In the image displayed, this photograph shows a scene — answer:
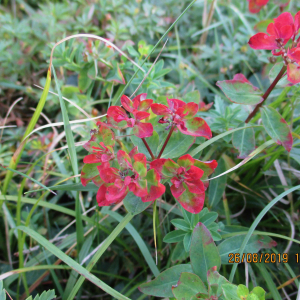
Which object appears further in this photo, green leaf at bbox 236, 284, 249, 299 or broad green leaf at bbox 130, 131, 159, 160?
broad green leaf at bbox 130, 131, 159, 160

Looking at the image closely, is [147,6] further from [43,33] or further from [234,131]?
[234,131]

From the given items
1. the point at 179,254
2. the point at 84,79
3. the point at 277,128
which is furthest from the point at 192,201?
the point at 84,79

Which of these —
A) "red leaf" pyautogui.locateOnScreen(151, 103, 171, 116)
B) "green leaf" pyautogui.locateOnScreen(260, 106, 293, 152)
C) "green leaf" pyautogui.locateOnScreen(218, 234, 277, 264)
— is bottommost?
"green leaf" pyautogui.locateOnScreen(218, 234, 277, 264)

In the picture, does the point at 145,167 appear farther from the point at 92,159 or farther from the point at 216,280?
the point at 216,280

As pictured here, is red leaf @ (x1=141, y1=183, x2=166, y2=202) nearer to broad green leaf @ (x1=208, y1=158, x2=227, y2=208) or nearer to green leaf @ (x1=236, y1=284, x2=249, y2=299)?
green leaf @ (x1=236, y1=284, x2=249, y2=299)

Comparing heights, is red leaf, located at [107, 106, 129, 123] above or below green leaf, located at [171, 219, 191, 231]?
above

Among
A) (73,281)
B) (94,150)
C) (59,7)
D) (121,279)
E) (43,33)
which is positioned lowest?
(121,279)

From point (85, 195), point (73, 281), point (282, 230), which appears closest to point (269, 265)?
point (282, 230)

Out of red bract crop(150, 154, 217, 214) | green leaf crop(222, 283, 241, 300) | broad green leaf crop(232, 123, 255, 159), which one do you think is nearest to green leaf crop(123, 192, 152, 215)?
red bract crop(150, 154, 217, 214)
